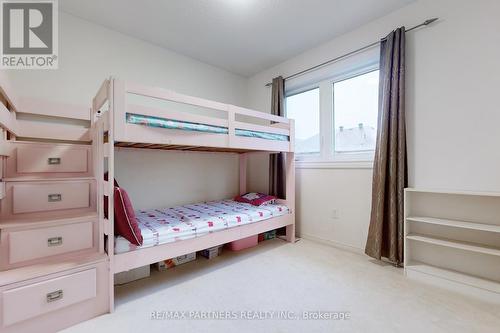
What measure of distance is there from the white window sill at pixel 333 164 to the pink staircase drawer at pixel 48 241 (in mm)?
2309

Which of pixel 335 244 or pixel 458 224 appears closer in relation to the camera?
pixel 458 224

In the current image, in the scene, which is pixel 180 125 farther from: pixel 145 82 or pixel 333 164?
pixel 333 164

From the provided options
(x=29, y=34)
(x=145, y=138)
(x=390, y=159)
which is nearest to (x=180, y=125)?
(x=145, y=138)

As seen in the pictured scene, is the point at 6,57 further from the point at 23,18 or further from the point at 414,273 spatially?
the point at 414,273

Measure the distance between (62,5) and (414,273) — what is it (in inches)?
152

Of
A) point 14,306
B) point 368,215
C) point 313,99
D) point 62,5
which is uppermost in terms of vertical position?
point 62,5

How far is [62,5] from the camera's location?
2.03 m

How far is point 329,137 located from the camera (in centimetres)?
275

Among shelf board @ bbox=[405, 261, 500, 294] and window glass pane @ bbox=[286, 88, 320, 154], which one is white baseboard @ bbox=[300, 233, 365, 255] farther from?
window glass pane @ bbox=[286, 88, 320, 154]

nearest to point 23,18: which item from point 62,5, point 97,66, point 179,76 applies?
point 62,5

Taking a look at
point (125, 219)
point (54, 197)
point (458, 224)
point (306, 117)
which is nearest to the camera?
point (125, 219)

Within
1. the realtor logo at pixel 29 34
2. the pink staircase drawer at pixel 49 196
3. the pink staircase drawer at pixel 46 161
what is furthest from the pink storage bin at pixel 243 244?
the realtor logo at pixel 29 34

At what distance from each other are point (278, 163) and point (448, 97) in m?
1.84

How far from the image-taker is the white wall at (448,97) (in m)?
1.72
